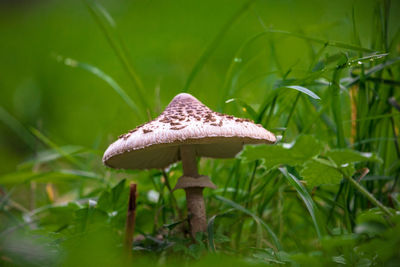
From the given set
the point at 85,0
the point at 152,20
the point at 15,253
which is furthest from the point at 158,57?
the point at 15,253

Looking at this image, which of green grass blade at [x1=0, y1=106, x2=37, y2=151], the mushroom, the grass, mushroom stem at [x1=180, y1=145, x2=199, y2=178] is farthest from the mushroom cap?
green grass blade at [x1=0, y1=106, x2=37, y2=151]

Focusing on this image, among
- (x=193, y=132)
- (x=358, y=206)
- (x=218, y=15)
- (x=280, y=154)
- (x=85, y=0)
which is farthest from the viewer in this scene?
(x=218, y=15)

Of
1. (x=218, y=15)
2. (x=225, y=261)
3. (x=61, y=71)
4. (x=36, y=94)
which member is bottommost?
(x=225, y=261)

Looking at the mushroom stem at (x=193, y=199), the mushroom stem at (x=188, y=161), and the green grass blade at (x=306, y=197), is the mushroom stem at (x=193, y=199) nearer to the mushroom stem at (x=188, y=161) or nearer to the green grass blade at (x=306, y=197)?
the mushroom stem at (x=188, y=161)

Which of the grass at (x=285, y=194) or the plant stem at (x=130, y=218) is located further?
the plant stem at (x=130, y=218)

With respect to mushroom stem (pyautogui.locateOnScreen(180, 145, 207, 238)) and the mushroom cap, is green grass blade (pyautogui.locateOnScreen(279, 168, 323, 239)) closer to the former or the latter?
the mushroom cap

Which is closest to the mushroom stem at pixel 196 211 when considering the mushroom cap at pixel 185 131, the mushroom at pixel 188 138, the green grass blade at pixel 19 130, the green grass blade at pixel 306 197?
the mushroom at pixel 188 138

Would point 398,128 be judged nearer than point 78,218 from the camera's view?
No

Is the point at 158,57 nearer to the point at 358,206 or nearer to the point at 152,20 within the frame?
the point at 152,20
